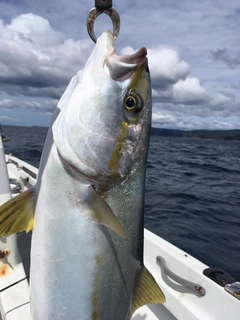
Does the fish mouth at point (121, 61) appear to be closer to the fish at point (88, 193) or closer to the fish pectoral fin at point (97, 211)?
the fish at point (88, 193)

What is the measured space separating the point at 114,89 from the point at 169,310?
2.28 m

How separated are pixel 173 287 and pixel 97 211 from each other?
6.12 feet

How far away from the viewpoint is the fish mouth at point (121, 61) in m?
1.42

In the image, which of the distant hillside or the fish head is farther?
the distant hillside

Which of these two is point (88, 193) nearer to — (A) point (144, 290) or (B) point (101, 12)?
(A) point (144, 290)

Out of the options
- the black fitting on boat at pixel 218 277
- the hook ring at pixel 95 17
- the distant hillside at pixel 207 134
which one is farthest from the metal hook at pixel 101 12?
the distant hillside at pixel 207 134

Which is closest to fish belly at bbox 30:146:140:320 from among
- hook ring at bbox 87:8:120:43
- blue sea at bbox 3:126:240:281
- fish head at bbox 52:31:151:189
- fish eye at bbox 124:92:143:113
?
fish head at bbox 52:31:151:189

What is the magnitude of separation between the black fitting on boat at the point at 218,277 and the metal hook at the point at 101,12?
2088 mm

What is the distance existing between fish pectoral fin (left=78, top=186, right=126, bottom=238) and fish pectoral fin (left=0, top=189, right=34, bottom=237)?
265 millimetres

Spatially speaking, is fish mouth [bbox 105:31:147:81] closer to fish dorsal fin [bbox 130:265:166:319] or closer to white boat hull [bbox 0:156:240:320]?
fish dorsal fin [bbox 130:265:166:319]

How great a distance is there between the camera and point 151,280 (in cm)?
161

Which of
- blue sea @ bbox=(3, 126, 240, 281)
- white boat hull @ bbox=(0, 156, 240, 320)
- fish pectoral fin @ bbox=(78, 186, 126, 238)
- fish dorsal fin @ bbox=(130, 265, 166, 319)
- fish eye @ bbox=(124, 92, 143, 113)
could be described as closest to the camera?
fish pectoral fin @ bbox=(78, 186, 126, 238)

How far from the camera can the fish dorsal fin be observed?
5.27 ft

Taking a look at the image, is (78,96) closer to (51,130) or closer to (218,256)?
(51,130)
